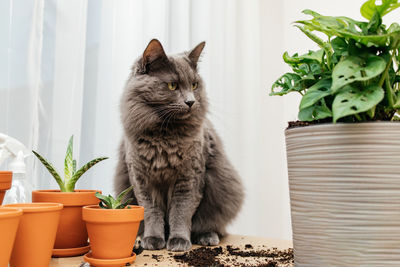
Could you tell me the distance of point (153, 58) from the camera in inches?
46.1

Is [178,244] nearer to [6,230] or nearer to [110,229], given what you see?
[110,229]

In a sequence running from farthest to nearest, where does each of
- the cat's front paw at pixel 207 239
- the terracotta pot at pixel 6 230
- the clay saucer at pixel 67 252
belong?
1. the cat's front paw at pixel 207 239
2. the clay saucer at pixel 67 252
3. the terracotta pot at pixel 6 230

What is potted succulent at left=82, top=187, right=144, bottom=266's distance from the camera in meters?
0.86

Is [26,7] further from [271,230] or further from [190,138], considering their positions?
[271,230]

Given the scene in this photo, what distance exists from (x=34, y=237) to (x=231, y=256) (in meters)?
0.56

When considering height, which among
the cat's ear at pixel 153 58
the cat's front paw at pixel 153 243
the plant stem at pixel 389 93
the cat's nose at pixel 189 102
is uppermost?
the cat's ear at pixel 153 58

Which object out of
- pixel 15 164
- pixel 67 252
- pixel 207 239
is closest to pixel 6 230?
pixel 67 252

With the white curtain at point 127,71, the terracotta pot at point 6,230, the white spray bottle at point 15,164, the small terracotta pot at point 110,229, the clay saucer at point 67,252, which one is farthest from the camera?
the white curtain at point 127,71

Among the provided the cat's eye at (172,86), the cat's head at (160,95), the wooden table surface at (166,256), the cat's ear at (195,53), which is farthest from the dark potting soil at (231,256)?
the cat's ear at (195,53)

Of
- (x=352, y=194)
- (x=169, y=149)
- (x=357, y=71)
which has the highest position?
(x=357, y=71)

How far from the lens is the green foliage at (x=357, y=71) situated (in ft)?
2.09

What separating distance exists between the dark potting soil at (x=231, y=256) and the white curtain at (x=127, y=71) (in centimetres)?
73

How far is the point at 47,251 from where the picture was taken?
2.59 feet

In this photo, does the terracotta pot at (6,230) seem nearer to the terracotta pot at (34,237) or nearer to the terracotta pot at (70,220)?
the terracotta pot at (34,237)
